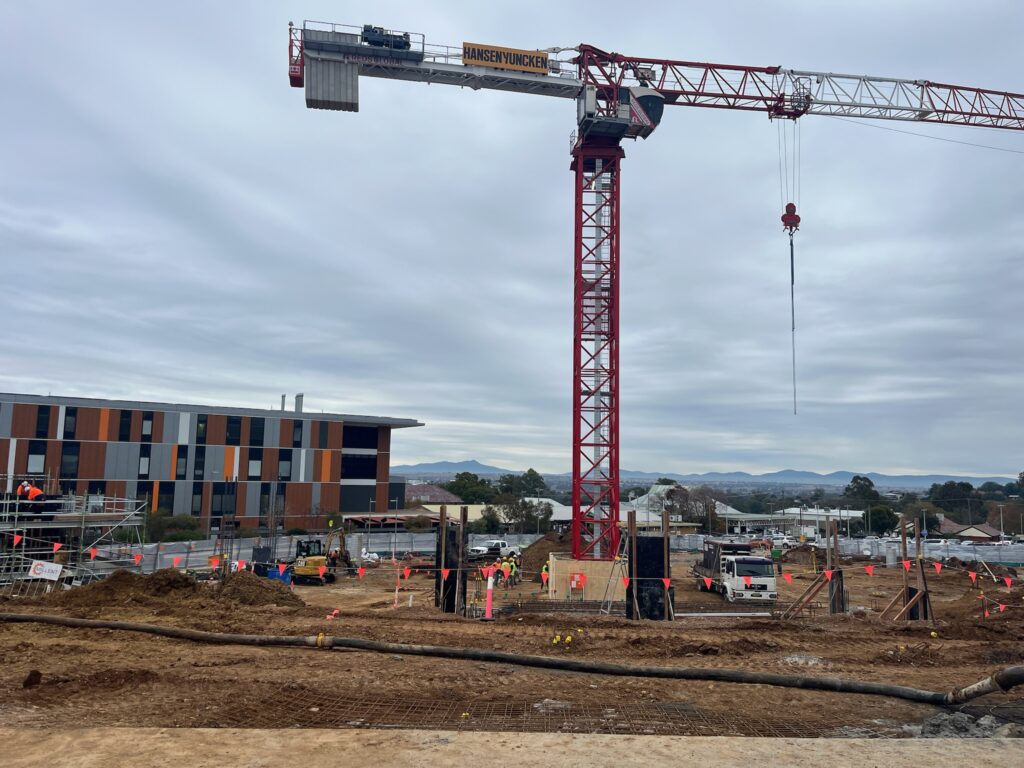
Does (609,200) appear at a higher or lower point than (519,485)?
higher

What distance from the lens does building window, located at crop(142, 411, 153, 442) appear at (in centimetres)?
5875

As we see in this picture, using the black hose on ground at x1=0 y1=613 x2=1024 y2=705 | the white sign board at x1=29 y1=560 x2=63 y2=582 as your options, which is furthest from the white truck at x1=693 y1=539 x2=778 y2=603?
the white sign board at x1=29 y1=560 x2=63 y2=582

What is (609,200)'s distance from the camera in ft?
129

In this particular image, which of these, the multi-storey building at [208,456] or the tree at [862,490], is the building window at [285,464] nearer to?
the multi-storey building at [208,456]

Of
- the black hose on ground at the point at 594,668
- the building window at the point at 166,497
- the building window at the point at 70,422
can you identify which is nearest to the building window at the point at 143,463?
the building window at the point at 166,497

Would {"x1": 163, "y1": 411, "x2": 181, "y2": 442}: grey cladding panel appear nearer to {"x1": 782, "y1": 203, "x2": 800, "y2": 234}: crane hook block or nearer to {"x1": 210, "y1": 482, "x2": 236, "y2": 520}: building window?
{"x1": 210, "y1": 482, "x2": 236, "y2": 520}: building window

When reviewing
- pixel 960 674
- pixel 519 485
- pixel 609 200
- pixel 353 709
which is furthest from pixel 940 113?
pixel 519 485

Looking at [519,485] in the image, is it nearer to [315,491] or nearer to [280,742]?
[315,491]

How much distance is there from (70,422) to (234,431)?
12189 mm

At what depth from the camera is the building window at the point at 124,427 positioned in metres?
58.1

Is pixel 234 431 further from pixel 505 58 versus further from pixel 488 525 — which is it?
pixel 505 58

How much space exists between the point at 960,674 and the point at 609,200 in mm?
30938

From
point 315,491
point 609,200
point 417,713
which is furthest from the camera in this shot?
point 315,491

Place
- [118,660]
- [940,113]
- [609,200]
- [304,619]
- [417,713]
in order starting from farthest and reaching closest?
1. [940,113]
2. [609,200]
3. [304,619]
4. [118,660]
5. [417,713]
